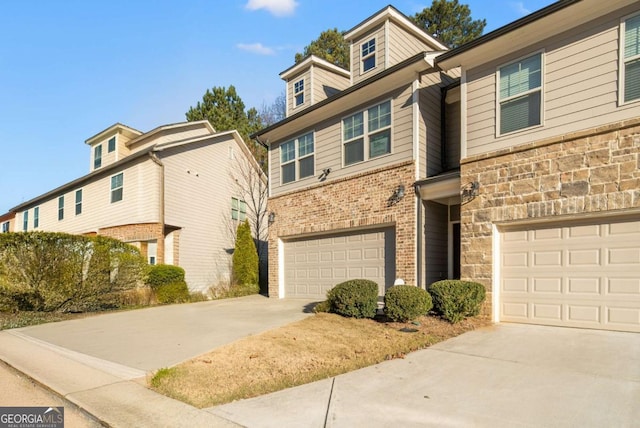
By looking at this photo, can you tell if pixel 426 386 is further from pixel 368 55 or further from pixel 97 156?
pixel 97 156

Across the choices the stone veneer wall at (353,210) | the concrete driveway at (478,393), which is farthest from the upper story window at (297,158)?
the concrete driveway at (478,393)

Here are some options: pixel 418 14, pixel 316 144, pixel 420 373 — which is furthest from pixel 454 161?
pixel 418 14

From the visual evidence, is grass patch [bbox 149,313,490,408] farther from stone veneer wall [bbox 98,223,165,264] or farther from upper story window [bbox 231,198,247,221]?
upper story window [bbox 231,198,247,221]

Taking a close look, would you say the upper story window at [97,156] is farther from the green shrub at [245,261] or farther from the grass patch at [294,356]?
the grass patch at [294,356]

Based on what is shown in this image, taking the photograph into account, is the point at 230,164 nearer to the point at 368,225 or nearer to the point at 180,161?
the point at 180,161

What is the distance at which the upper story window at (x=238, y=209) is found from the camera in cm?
2147

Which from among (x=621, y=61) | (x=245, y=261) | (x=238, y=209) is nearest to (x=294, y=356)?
(x=621, y=61)

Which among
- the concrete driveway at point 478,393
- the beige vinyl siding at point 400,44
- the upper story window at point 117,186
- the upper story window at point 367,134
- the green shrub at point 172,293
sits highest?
the beige vinyl siding at point 400,44

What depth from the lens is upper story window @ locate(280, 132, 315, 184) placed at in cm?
1369

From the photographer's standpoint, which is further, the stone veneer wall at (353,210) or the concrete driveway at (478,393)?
the stone veneer wall at (353,210)

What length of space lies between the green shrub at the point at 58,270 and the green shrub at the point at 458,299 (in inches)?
401

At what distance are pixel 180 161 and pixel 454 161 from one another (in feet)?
41.1

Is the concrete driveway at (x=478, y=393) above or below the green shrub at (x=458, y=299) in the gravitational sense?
below

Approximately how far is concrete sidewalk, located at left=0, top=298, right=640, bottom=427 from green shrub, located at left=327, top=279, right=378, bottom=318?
6.85ft
